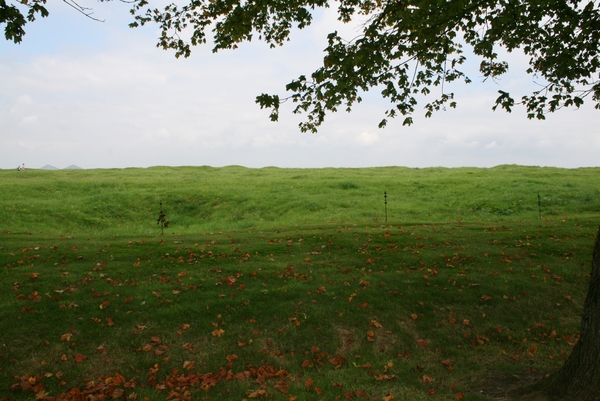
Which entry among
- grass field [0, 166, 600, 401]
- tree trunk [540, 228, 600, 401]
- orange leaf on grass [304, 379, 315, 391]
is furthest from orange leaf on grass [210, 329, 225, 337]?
tree trunk [540, 228, 600, 401]

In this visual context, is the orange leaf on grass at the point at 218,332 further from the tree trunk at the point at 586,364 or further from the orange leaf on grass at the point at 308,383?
the tree trunk at the point at 586,364

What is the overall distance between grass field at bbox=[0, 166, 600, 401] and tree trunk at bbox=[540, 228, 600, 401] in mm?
976

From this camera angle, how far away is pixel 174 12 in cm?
1385

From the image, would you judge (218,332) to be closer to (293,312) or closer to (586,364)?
(293,312)

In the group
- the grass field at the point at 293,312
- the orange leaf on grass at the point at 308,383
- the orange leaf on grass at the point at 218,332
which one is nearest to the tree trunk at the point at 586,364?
the grass field at the point at 293,312

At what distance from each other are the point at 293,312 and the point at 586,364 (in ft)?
16.7

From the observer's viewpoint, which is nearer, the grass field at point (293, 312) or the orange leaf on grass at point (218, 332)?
the grass field at point (293, 312)

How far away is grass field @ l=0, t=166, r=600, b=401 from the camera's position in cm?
703

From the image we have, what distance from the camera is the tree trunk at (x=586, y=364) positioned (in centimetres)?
580

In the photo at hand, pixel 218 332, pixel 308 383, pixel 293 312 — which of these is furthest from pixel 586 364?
pixel 218 332

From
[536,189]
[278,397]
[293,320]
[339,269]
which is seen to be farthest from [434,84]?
[536,189]

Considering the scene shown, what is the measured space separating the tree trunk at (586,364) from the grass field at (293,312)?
976mm

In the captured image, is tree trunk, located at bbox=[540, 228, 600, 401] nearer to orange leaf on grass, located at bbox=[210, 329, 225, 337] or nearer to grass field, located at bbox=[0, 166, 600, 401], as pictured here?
grass field, located at bbox=[0, 166, 600, 401]

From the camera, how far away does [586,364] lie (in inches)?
232
